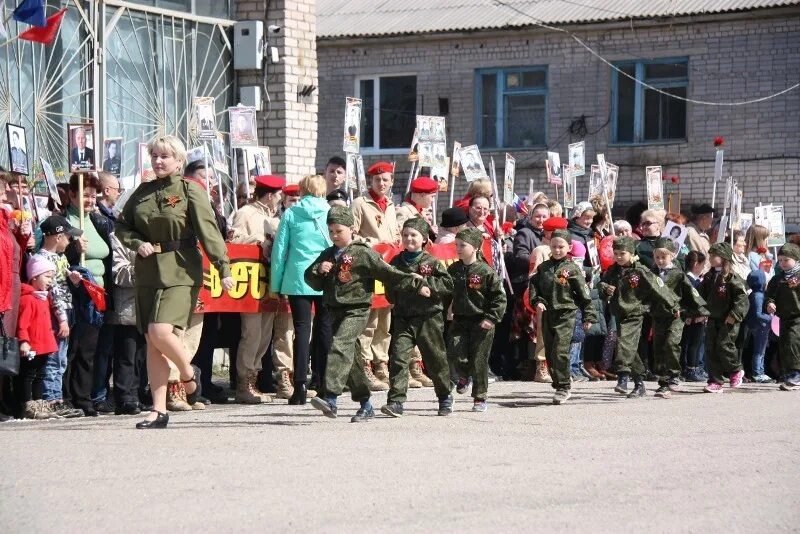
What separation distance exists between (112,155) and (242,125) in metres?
1.43

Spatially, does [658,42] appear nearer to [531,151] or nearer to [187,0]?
[531,151]

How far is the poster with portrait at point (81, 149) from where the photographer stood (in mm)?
11719

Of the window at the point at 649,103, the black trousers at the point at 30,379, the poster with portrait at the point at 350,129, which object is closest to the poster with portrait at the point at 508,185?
the poster with portrait at the point at 350,129

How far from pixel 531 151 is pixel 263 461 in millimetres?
20583

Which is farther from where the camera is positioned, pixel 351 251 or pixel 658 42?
pixel 658 42

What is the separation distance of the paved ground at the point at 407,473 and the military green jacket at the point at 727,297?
3267 millimetres

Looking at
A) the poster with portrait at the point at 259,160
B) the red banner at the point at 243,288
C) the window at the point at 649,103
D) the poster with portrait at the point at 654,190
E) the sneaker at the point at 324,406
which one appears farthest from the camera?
the window at the point at 649,103

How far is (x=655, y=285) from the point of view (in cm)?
1408

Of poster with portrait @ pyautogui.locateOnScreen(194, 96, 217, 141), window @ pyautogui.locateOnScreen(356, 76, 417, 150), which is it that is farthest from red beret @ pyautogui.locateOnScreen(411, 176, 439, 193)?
window @ pyautogui.locateOnScreen(356, 76, 417, 150)

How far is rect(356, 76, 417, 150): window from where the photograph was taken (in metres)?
30.2

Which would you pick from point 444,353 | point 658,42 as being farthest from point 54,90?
point 658,42

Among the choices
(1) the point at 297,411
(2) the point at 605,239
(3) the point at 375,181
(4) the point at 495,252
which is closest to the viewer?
(1) the point at 297,411

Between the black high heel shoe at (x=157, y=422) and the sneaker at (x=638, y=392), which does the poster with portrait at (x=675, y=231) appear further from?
the black high heel shoe at (x=157, y=422)

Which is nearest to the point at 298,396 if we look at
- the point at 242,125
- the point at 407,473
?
the point at 242,125
